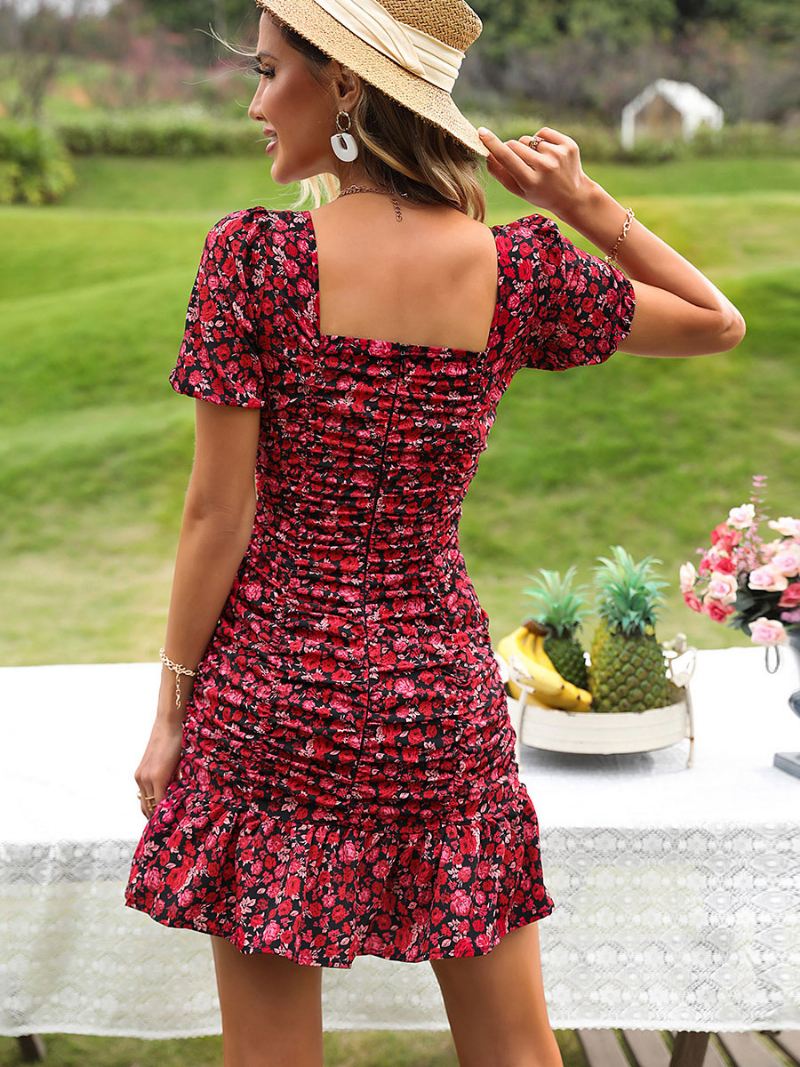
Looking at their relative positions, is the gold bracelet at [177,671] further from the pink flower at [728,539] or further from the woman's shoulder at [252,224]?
the pink flower at [728,539]

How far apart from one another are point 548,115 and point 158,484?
22.3 feet

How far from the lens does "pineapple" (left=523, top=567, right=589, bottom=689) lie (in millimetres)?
2396

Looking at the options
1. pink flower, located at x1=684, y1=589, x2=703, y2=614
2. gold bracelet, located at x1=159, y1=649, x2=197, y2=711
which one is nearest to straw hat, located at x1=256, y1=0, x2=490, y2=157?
gold bracelet, located at x1=159, y1=649, x2=197, y2=711

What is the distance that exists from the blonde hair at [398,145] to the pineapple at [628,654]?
1.04 meters

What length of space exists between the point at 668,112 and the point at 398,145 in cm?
1330

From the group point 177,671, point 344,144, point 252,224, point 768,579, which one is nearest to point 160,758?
point 177,671

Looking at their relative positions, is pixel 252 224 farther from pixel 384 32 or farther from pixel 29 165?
pixel 29 165

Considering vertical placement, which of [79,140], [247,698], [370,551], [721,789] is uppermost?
[79,140]

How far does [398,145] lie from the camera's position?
141 cm

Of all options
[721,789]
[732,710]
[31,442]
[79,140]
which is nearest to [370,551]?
[721,789]

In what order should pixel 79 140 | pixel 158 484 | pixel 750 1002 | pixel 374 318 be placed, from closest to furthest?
pixel 374 318, pixel 750 1002, pixel 158 484, pixel 79 140

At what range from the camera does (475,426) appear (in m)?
1.45

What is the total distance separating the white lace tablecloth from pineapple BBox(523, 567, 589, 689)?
22 centimetres

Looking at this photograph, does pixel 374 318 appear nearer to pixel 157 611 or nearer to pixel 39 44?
pixel 157 611
